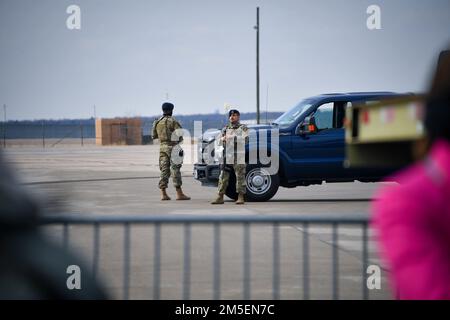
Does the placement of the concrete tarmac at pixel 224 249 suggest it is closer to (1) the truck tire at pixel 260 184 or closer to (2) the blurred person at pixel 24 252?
(2) the blurred person at pixel 24 252

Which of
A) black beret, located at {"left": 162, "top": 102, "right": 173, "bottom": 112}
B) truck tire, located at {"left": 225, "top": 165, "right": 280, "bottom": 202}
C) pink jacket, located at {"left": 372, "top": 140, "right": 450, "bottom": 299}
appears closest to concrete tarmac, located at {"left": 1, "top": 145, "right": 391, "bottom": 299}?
truck tire, located at {"left": 225, "top": 165, "right": 280, "bottom": 202}

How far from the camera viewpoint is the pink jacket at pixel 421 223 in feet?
6.68

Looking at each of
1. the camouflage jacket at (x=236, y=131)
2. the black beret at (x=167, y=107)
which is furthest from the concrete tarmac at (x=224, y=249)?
the black beret at (x=167, y=107)

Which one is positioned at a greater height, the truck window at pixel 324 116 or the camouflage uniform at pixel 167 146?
the truck window at pixel 324 116

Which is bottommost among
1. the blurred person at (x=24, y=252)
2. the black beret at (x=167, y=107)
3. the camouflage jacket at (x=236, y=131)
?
the camouflage jacket at (x=236, y=131)

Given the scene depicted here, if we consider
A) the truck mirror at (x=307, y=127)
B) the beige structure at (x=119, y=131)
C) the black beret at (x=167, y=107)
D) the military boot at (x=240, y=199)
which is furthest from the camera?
the beige structure at (x=119, y=131)

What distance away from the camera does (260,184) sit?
15.7 meters

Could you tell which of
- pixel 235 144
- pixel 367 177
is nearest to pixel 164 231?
pixel 235 144

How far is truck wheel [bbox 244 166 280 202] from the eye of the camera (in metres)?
15.7

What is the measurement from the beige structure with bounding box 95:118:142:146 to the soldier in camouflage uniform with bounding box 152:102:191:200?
46.4m

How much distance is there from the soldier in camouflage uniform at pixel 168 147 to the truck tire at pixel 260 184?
4.36ft

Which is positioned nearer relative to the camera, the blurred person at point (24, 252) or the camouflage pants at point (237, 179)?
the blurred person at point (24, 252)

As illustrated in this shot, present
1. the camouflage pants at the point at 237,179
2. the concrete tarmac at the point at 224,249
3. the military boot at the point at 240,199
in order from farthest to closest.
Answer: the military boot at the point at 240,199 < the camouflage pants at the point at 237,179 < the concrete tarmac at the point at 224,249
